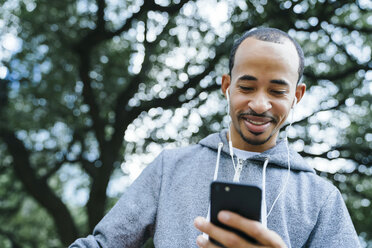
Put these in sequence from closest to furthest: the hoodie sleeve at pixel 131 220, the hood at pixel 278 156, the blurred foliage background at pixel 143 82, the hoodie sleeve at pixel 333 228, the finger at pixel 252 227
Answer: the finger at pixel 252 227
the hoodie sleeve at pixel 333 228
the hoodie sleeve at pixel 131 220
the hood at pixel 278 156
the blurred foliage background at pixel 143 82

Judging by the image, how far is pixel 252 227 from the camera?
109cm

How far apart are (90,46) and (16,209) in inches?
236

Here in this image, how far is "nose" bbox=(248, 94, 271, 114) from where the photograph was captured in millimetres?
1625

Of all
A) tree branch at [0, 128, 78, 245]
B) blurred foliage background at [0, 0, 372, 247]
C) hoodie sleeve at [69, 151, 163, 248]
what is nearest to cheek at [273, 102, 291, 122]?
hoodie sleeve at [69, 151, 163, 248]

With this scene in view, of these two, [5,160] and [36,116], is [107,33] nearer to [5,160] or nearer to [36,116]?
[36,116]

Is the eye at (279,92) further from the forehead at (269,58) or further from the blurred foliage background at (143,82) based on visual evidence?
the blurred foliage background at (143,82)

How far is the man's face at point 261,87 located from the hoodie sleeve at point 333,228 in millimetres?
388

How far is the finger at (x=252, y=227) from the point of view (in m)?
1.09

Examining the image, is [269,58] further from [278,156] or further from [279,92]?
[278,156]

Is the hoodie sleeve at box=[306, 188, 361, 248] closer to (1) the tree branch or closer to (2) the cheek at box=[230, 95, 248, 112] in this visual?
(2) the cheek at box=[230, 95, 248, 112]

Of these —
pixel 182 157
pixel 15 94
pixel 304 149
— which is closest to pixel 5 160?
pixel 15 94

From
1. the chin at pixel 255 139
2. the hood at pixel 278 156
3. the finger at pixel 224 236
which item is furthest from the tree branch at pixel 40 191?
the finger at pixel 224 236

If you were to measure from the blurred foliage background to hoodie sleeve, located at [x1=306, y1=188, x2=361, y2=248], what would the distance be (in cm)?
425

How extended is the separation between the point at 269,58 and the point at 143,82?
5.73 metres
